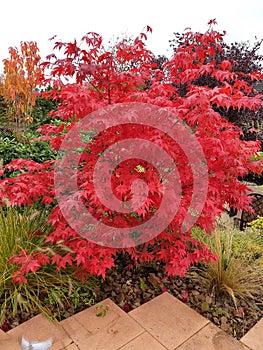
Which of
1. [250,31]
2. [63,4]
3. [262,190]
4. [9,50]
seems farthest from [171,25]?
[262,190]

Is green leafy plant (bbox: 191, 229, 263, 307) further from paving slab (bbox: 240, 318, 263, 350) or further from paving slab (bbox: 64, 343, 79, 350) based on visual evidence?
paving slab (bbox: 64, 343, 79, 350)

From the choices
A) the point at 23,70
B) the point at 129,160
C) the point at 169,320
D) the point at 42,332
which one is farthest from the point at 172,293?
the point at 23,70

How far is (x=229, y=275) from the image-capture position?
2.11 metres

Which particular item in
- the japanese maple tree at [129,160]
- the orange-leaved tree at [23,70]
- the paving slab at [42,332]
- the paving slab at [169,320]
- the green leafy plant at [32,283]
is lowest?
the paving slab at [42,332]

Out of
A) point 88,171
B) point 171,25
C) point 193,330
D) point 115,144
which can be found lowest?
point 193,330

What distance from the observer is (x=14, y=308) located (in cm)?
177

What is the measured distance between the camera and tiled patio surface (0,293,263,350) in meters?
1.66

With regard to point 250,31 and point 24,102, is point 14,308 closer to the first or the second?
point 24,102

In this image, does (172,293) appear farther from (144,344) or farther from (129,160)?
(129,160)

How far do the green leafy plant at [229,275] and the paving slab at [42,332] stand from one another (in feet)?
3.78

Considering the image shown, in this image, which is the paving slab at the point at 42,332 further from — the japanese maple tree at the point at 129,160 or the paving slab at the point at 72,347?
the japanese maple tree at the point at 129,160

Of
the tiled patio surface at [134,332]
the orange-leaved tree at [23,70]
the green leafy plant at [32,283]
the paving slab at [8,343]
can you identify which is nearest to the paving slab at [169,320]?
the tiled patio surface at [134,332]

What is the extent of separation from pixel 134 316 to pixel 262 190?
14.2 feet

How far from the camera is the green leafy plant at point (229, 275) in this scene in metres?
2.10
